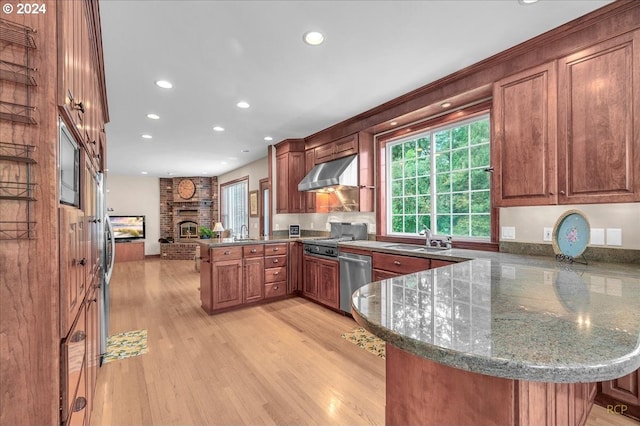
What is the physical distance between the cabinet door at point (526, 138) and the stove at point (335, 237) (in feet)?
6.48

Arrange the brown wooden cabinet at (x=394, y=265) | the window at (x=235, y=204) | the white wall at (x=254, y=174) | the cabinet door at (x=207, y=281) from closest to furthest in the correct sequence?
the brown wooden cabinet at (x=394, y=265) → the cabinet door at (x=207, y=281) → the white wall at (x=254, y=174) → the window at (x=235, y=204)

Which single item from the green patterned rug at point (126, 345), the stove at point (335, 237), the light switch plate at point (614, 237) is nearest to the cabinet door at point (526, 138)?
the light switch plate at point (614, 237)

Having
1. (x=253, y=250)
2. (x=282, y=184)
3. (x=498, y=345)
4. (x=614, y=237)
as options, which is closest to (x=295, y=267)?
(x=253, y=250)

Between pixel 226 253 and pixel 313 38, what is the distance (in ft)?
8.97

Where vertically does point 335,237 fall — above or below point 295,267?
above

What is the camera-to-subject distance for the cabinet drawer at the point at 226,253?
3688 millimetres

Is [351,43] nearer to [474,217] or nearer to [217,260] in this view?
[474,217]

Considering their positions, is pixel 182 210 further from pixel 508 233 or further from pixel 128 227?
pixel 508 233

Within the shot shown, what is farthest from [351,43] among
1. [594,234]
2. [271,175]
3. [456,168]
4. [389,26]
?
[271,175]

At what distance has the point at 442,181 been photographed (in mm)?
3316

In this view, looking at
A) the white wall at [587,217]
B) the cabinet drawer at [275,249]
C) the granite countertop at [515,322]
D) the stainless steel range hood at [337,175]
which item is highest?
the stainless steel range hood at [337,175]

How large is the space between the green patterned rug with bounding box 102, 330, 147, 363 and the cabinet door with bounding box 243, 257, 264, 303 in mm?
1251

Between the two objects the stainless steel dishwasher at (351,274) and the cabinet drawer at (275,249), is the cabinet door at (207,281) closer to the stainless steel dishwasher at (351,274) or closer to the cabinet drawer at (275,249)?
the cabinet drawer at (275,249)

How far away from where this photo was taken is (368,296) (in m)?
1.12
